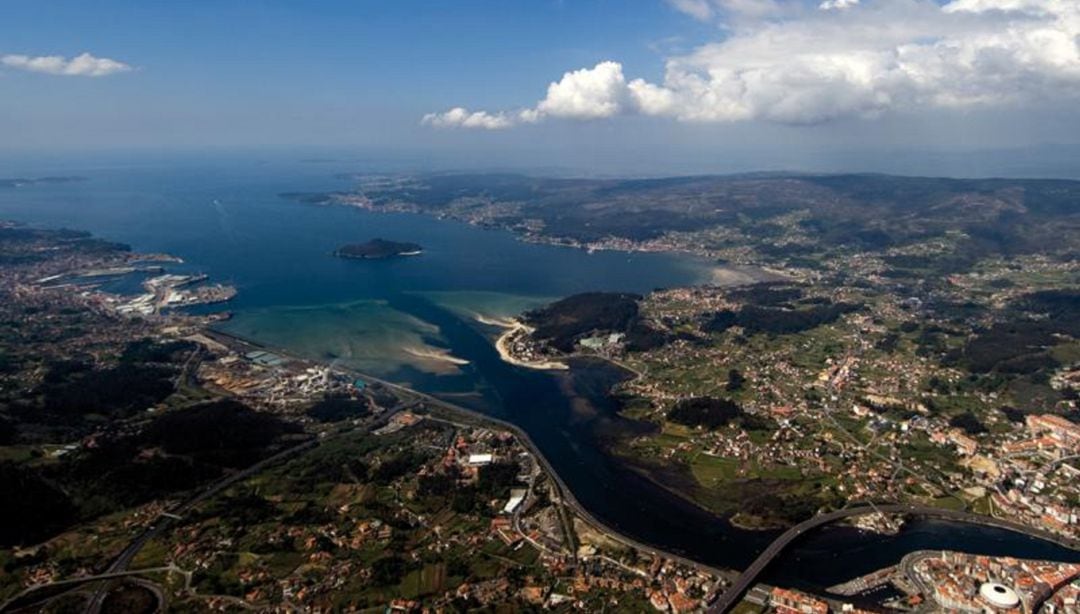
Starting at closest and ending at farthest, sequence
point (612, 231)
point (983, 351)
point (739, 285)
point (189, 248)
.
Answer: point (983, 351), point (739, 285), point (189, 248), point (612, 231)

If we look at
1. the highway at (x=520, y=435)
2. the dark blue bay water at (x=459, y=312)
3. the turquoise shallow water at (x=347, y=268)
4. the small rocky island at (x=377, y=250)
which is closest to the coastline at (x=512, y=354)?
the dark blue bay water at (x=459, y=312)

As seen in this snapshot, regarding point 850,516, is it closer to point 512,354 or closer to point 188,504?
point 512,354

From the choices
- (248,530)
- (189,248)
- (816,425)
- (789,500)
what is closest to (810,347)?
(816,425)

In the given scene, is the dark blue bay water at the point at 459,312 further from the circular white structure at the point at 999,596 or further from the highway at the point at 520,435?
the circular white structure at the point at 999,596

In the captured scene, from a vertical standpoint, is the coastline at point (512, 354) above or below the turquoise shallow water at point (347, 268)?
below

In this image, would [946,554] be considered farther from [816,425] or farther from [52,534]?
[52,534]

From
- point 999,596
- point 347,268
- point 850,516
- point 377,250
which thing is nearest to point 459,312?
point 347,268

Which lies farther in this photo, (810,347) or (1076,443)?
(810,347)
